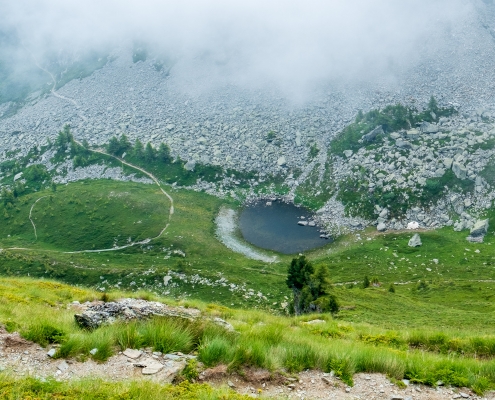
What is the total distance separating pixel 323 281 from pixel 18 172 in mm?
118565

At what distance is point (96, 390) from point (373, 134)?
10620cm

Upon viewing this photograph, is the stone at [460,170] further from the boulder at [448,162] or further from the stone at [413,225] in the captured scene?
the stone at [413,225]

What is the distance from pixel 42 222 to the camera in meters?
102

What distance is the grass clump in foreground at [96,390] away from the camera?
8.65 m

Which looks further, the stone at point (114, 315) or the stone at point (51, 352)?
the stone at point (114, 315)

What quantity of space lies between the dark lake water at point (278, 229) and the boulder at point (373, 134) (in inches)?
1129

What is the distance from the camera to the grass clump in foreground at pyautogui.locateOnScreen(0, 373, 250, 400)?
865cm

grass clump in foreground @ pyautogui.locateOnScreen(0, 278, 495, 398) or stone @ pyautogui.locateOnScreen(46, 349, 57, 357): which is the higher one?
grass clump in foreground @ pyautogui.locateOnScreen(0, 278, 495, 398)

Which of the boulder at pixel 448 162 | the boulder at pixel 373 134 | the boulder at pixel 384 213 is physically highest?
the boulder at pixel 373 134

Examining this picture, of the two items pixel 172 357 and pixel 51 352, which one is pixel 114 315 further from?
pixel 172 357

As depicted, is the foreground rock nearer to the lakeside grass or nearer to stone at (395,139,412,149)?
the lakeside grass

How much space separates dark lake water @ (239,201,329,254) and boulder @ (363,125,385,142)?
2869cm

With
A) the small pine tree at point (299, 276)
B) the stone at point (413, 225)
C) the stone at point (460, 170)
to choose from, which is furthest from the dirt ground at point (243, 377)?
the stone at point (460, 170)

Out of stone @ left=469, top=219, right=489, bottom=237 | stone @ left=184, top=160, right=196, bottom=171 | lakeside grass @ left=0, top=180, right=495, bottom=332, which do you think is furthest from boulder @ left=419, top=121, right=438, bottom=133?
stone @ left=184, top=160, right=196, bottom=171
